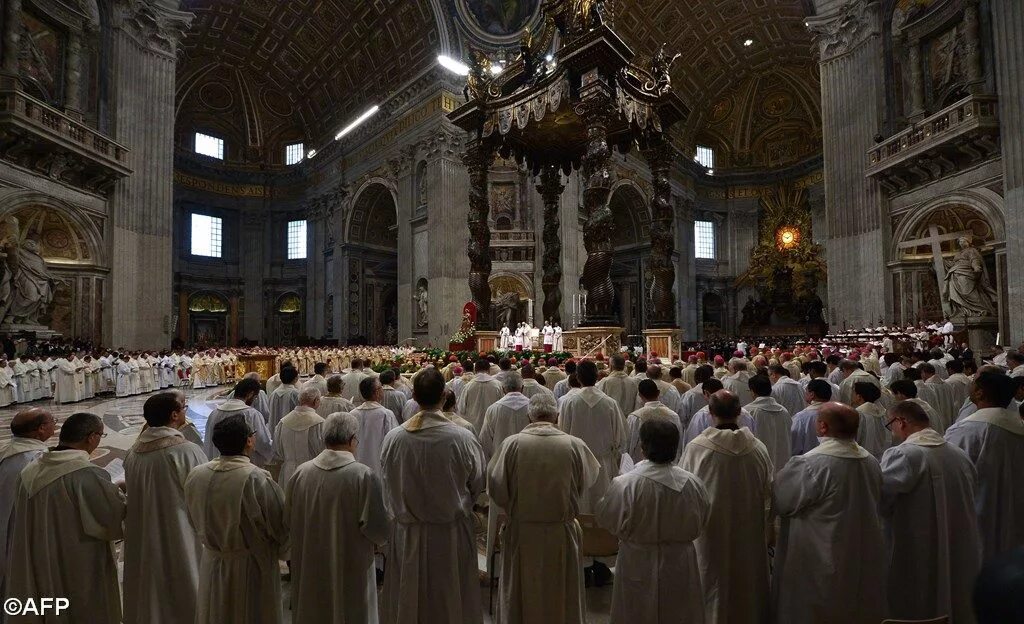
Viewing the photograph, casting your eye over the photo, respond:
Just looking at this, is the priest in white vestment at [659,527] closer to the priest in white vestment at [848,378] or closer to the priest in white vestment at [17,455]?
the priest in white vestment at [17,455]

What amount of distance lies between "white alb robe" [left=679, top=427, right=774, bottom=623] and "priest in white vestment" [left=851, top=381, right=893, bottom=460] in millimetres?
2116

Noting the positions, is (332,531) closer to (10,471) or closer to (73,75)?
(10,471)

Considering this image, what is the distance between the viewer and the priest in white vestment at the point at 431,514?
2984mm

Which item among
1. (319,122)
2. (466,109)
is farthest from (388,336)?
(466,109)

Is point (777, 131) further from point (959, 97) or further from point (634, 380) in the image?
point (634, 380)

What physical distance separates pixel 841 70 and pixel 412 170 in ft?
54.3

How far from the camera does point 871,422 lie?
4629mm

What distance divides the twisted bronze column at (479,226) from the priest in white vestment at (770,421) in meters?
9.25

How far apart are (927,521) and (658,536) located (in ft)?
5.18

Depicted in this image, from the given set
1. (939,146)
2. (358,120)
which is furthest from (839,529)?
(358,120)

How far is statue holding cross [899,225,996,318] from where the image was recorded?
13.9m

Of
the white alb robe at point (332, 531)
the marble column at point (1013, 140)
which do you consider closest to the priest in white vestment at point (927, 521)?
the white alb robe at point (332, 531)

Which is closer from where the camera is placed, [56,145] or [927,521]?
[927,521]

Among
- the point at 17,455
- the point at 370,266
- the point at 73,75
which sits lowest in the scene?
the point at 17,455
